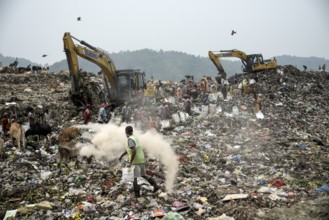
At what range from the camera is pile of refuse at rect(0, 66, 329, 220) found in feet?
18.2

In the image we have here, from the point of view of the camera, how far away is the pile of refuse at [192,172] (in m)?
5.56

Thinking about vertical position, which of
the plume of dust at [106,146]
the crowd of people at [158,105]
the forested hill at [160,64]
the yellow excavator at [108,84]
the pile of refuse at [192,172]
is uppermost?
the forested hill at [160,64]

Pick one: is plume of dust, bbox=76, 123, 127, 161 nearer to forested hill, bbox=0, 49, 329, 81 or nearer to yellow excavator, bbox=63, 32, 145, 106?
yellow excavator, bbox=63, 32, 145, 106

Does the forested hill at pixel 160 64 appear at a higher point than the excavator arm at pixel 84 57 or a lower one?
higher

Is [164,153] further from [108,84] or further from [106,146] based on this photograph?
[108,84]

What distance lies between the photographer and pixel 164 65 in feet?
328

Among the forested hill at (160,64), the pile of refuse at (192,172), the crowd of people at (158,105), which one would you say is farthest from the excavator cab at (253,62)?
the forested hill at (160,64)

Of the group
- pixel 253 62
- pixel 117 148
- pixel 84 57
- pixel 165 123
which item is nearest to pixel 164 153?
pixel 117 148

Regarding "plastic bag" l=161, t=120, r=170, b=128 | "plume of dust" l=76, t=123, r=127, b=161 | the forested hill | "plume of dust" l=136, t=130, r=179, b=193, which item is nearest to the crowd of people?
"plastic bag" l=161, t=120, r=170, b=128

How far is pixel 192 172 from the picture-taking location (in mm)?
7504

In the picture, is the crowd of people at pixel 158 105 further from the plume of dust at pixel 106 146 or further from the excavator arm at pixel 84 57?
the plume of dust at pixel 106 146

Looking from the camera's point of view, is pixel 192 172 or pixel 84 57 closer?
pixel 192 172

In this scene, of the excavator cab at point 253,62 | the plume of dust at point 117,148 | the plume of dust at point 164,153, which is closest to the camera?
the plume of dust at point 164,153

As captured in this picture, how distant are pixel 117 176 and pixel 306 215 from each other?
3.89 meters
